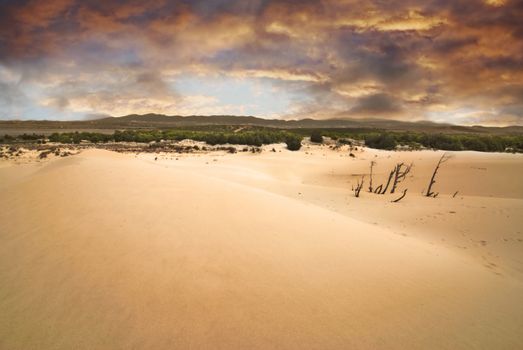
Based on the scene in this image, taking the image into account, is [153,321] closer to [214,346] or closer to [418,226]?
[214,346]

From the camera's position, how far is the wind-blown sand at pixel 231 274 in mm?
2396

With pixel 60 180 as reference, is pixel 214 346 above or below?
below

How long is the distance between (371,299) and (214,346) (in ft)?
5.35

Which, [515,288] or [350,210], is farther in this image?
[350,210]

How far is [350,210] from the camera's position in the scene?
8172 millimetres

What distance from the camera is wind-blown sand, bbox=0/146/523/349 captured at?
240cm

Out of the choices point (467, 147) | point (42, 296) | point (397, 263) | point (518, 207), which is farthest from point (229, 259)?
point (467, 147)

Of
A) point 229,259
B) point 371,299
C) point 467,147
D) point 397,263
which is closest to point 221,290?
point 229,259

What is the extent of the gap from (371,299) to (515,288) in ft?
7.18

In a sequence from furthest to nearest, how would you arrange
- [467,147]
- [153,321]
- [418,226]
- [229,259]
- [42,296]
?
[467,147] < [418,226] < [229,259] < [42,296] < [153,321]

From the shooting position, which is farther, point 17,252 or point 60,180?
point 60,180

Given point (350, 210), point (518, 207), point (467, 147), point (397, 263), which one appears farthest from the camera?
point (467, 147)

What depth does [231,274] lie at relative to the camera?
320 centimetres

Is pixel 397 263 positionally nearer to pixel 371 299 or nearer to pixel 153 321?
pixel 371 299
